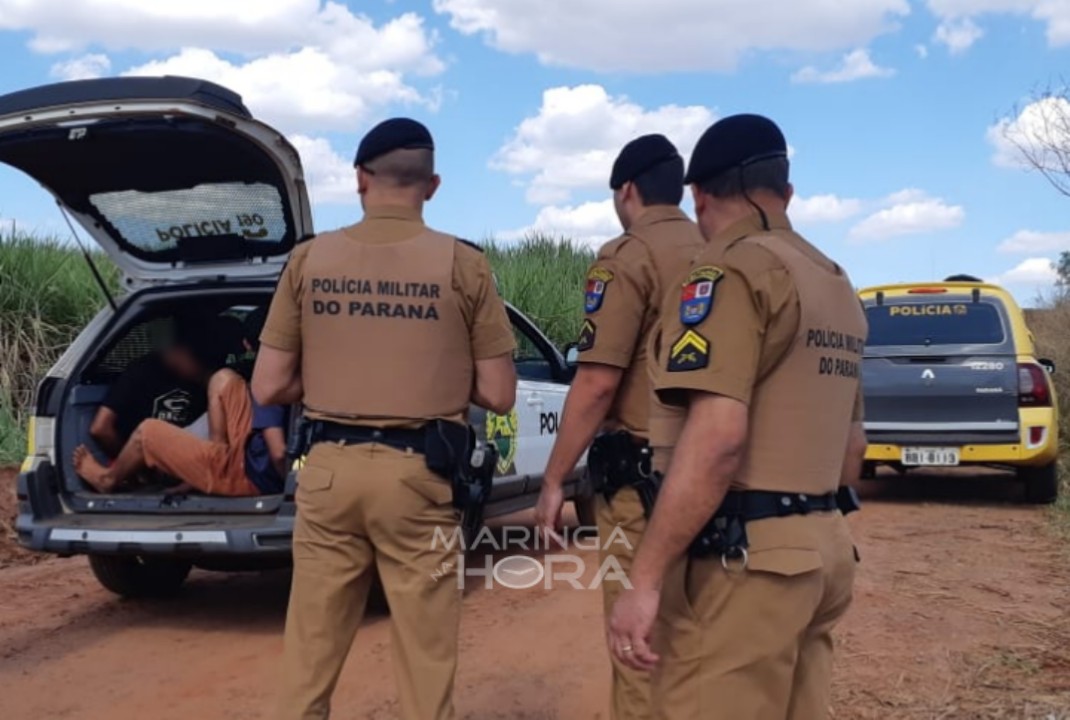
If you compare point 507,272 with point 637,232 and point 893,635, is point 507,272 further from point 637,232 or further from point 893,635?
point 637,232

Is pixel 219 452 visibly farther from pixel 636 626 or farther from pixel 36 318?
pixel 36 318

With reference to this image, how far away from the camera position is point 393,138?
341 centimetres

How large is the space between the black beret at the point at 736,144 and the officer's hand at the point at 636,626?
915mm

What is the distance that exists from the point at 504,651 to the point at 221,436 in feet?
5.88

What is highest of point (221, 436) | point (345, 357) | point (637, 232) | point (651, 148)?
point (651, 148)

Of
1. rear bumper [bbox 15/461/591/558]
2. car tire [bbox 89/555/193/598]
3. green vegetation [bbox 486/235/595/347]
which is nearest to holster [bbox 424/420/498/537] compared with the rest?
rear bumper [bbox 15/461/591/558]

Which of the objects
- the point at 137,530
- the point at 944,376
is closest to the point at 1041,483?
the point at 944,376

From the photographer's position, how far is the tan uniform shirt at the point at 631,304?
3514mm

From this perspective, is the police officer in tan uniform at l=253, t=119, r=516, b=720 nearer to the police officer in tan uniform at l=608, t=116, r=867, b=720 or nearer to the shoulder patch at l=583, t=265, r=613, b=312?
the shoulder patch at l=583, t=265, r=613, b=312

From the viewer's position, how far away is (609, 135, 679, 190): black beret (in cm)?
372

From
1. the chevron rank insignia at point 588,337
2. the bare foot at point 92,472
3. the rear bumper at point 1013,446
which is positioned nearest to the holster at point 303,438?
the chevron rank insignia at point 588,337

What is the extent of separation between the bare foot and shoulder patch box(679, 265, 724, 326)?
4.10m

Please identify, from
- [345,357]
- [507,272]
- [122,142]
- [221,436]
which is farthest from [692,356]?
[507,272]

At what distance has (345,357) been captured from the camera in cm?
341
